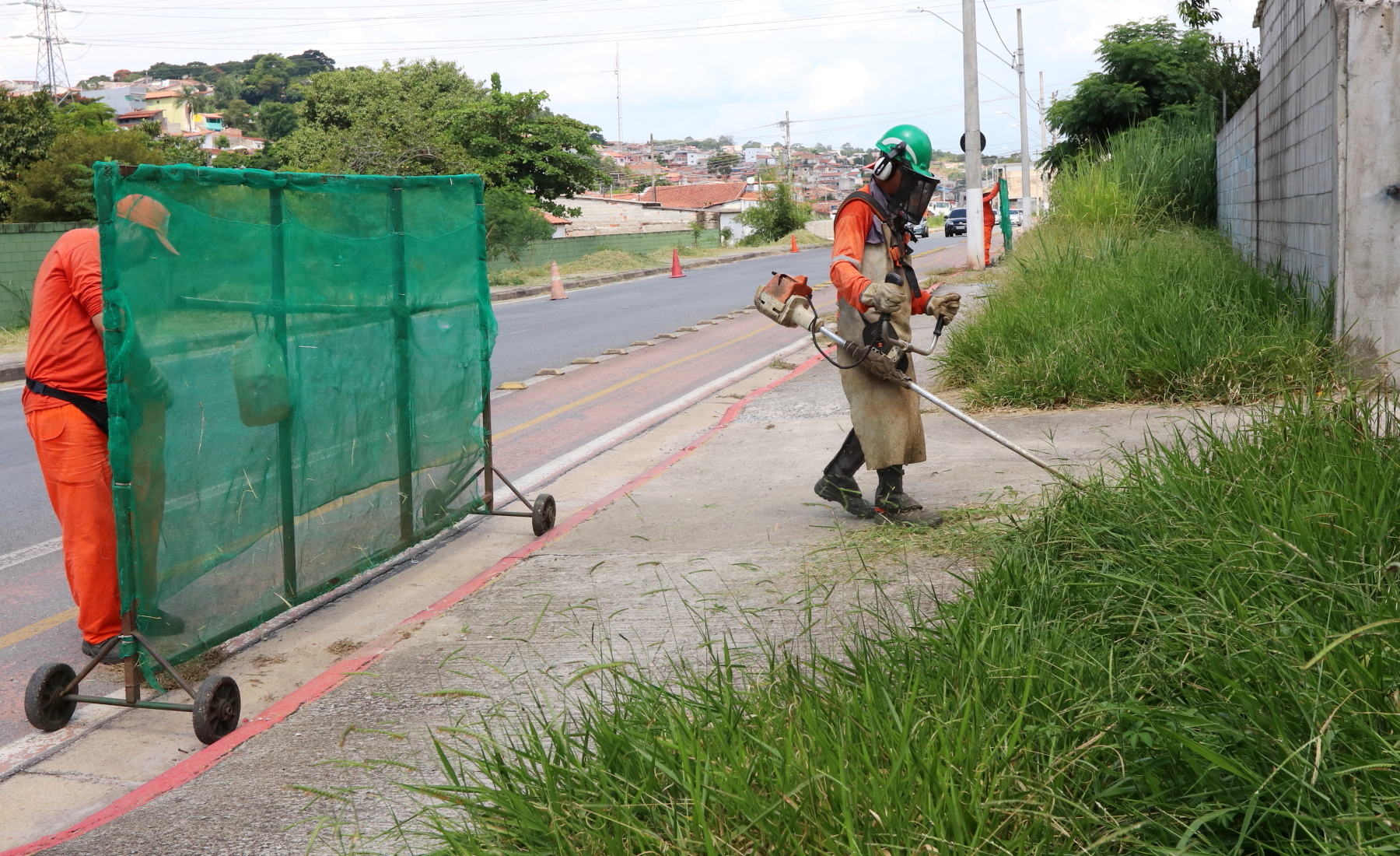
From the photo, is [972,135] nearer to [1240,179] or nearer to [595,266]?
[1240,179]

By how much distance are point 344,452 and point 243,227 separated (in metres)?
1.11

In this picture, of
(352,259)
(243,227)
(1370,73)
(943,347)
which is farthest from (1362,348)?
(243,227)

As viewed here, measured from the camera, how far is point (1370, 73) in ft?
23.4

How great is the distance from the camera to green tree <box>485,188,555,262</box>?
35500mm

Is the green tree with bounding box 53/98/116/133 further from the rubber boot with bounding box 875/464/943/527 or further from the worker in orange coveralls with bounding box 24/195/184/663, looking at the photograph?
the rubber boot with bounding box 875/464/943/527

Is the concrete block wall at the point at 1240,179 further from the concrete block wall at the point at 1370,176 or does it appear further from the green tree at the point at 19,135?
the green tree at the point at 19,135

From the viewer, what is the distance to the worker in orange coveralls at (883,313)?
225 inches

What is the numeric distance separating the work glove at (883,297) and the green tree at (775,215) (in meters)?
57.6

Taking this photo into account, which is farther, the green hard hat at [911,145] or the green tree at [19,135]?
the green tree at [19,135]

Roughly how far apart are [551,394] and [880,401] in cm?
636

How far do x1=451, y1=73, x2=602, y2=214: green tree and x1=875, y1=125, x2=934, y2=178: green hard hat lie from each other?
127 ft

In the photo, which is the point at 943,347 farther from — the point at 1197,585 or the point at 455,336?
the point at 1197,585

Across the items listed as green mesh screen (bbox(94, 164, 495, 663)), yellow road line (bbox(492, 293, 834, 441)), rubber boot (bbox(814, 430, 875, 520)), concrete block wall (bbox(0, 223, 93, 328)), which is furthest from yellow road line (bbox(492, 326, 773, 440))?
concrete block wall (bbox(0, 223, 93, 328))

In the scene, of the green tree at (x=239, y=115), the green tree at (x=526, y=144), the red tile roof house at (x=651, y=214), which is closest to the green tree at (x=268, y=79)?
the green tree at (x=239, y=115)
